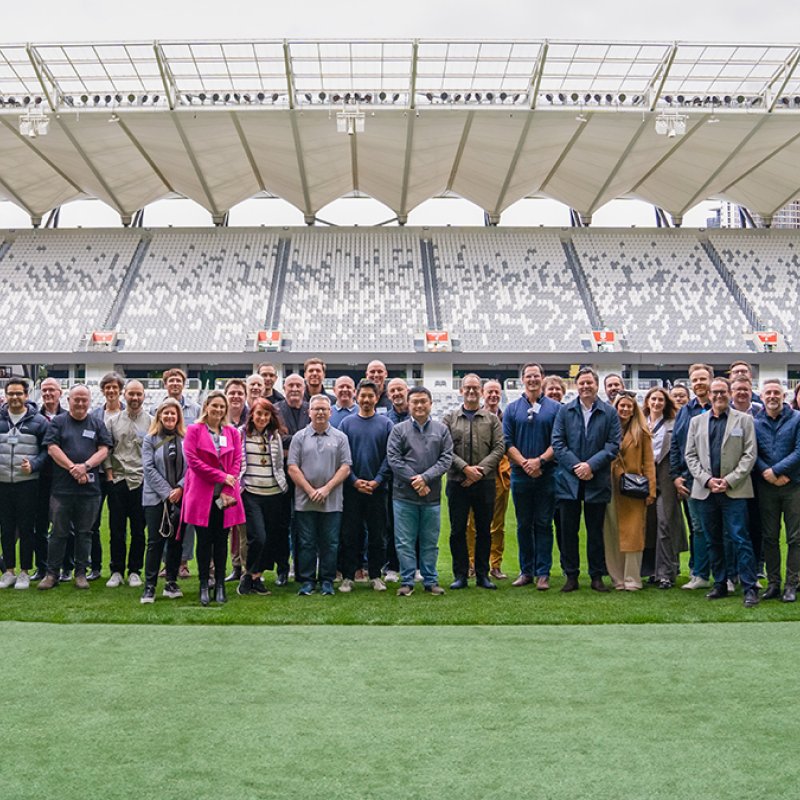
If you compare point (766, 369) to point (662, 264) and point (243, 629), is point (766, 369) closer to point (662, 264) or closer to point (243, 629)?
point (662, 264)

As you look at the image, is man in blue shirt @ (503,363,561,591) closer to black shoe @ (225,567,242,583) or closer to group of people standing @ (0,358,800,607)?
group of people standing @ (0,358,800,607)

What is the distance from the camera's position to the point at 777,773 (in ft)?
11.3

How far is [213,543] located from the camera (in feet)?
24.6

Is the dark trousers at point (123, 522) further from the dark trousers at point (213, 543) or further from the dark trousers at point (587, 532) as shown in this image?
the dark trousers at point (587, 532)

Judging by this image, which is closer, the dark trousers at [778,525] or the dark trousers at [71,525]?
the dark trousers at [778,525]

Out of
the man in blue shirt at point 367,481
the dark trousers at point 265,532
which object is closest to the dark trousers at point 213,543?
the dark trousers at point 265,532

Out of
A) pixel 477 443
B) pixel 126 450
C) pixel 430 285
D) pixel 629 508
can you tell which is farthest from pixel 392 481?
pixel 430 285

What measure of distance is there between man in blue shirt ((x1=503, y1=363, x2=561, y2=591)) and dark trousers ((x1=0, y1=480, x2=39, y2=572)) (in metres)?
4.22

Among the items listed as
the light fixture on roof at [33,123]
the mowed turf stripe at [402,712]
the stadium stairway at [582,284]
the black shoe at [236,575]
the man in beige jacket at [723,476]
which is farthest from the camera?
the stadium stairway at [582,284]

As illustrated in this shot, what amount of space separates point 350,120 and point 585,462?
20.9 m

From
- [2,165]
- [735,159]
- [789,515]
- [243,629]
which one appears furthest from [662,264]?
[243,629]

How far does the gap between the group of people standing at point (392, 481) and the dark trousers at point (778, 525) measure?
0.02m

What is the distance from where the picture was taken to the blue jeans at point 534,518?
8.11 metres

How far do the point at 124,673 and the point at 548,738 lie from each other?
243 cm
